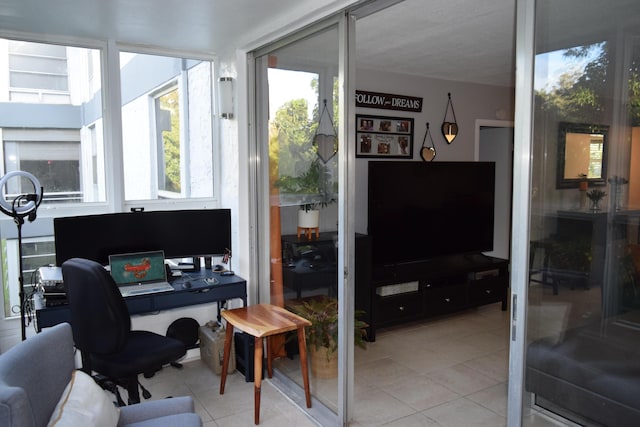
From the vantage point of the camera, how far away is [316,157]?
10.3ft

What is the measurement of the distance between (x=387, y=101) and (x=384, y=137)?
354 millimetres

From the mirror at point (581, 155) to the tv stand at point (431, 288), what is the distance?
2703mm

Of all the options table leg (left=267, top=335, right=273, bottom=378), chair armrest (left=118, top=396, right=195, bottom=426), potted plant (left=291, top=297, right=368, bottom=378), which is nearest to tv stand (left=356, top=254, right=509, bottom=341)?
table leg (left=267, top=335, right=273, bottom=378)

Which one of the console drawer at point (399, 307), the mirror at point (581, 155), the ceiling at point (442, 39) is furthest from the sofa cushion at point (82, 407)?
the console drawer at point (399, 307)

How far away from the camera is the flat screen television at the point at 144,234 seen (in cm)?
335

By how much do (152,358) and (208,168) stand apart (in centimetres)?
190

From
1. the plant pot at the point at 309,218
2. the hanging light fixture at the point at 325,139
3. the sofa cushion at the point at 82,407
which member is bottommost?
the sofa cushion at the point at 82,407

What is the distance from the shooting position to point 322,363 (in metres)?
3.22

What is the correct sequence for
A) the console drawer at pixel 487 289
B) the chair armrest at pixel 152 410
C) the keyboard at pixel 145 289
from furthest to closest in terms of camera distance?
1. the console drawer at pixel 487 289
2. the keyboard at pixel 145 289
3. the chair armrest at pixel 152 410

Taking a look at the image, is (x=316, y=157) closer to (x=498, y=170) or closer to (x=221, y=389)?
(x=221, y=389)

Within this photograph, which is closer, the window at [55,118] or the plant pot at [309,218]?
the plant pot at [309,218]

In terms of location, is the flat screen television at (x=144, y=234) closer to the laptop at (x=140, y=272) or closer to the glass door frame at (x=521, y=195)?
the laptop at (x=140, y=272)

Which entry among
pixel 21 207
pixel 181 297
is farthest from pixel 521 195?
pixel 21 207

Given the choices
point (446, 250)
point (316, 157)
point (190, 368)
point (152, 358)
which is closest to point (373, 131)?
point (446, 250)
